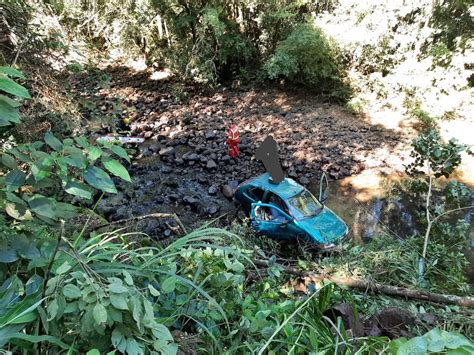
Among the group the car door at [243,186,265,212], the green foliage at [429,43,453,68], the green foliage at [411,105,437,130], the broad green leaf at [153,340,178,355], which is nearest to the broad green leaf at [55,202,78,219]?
the broad green leaf at [153,340,178,355]

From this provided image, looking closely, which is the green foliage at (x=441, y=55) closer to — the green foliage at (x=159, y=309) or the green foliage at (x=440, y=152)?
the green foliage at (x=440, y=152)

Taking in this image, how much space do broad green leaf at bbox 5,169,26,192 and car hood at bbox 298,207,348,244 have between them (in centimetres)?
414

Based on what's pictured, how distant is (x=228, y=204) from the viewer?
656cm

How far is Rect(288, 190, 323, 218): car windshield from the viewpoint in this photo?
201 inches

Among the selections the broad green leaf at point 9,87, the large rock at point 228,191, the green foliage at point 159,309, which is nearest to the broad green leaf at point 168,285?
the green foliage at point 159,309

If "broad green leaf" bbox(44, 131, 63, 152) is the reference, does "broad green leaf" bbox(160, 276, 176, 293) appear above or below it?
below

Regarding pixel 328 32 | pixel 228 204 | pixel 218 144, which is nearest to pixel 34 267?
pixel 228 204

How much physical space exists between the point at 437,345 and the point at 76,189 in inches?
44.1

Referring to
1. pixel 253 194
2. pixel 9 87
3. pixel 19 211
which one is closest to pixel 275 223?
pixel 253 194

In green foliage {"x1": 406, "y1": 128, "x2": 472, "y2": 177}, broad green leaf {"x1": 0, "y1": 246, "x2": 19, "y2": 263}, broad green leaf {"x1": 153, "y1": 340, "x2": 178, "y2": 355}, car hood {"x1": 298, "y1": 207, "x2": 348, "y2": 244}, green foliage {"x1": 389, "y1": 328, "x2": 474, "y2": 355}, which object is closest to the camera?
green foliage {"x1": 389, "y1": 328, "x2": 474, "y2": 355}

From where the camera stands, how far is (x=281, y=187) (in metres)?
5.45

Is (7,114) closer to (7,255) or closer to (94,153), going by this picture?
(94,153)

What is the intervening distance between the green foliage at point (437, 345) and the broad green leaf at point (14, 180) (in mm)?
1175

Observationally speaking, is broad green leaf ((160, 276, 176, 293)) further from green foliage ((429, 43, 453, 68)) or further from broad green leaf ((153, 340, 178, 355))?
green foliage ((429, 43, 453, 68))
